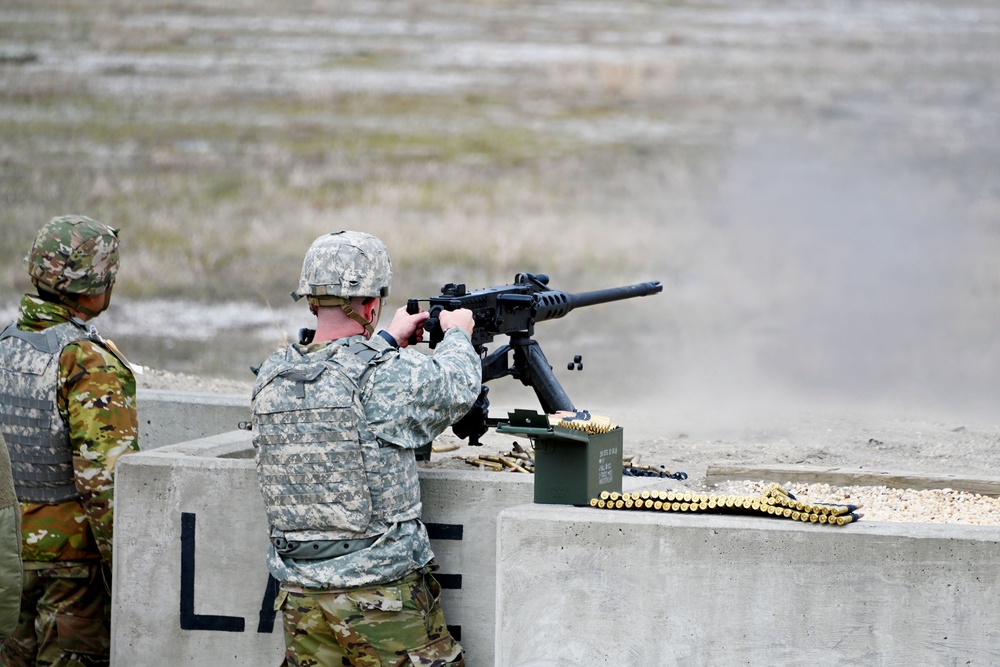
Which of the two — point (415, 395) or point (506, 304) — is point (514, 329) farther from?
point (415, 395)

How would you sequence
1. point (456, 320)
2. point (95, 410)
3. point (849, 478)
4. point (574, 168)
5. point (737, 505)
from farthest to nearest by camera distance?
point (574, 168) → point (849, 478) → point (95, 410) → point (456, 320) → point (737, 505)

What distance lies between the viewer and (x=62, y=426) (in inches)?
180

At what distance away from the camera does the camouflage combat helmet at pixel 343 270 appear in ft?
12.8

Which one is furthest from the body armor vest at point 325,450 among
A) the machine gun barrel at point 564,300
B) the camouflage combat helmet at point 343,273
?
the machine gun barrel at point 564,300

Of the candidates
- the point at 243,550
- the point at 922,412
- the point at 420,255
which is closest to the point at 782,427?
the point at 922,412

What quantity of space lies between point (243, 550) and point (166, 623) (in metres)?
0.41

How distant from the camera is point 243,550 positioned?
4.68m

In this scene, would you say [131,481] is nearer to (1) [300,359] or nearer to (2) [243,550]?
(2) [243,550]

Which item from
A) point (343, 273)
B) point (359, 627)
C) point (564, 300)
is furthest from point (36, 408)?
point (564, 300)

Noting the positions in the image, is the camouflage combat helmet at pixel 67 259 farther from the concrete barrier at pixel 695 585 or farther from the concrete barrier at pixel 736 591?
the concrete barrier at pixel 736 591

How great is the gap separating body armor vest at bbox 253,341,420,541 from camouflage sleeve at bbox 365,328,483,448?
41mm

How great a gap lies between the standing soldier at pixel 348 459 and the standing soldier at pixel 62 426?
870 mm

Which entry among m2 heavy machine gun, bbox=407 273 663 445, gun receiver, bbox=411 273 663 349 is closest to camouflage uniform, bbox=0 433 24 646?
gun receiver, bbox=411 273 663 349

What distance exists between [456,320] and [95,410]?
4.14 ft
